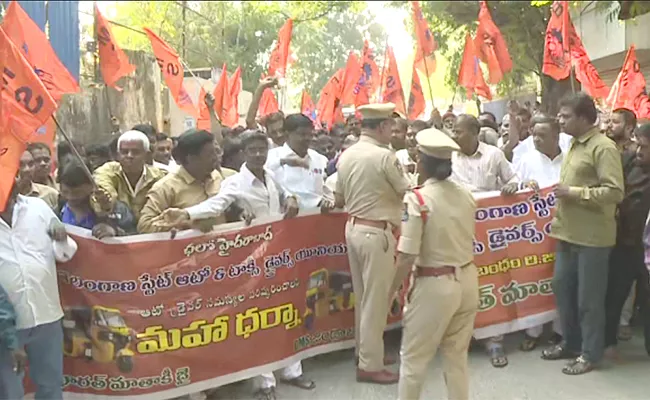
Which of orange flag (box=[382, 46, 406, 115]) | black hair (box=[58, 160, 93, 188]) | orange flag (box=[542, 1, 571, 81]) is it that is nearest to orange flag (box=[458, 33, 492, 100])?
orange flag (box=[382, 46, 406, 115])

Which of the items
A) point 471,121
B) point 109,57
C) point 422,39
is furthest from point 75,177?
point 422,39

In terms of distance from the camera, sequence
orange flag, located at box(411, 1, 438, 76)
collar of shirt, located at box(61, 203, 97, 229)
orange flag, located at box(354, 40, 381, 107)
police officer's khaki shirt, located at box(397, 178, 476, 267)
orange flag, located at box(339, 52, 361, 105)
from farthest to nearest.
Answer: orange flag, located at box(354, 40, 381, 107), orange flag, located at box(339, 52, 361, 105), orange flag, located at box(411, 1, 438, 76), collar of shirt, located at box(61, 203, 97, 229), police officer's khaki shirt, located at box(397, 178, 476, 267)

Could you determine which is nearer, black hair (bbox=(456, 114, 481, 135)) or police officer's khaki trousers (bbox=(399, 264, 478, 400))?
police officer's khaki trousers (bbox=(399, 264, 478, 400))

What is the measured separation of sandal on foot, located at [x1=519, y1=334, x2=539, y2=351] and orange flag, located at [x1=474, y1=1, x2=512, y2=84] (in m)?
5.27

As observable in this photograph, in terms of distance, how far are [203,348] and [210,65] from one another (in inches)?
1075

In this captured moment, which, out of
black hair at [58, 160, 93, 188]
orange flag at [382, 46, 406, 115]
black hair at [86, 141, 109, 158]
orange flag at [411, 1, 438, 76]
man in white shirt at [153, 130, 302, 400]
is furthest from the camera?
orange flag at [411, 1, 438, 76]

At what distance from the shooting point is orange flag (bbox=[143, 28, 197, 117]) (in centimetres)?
998

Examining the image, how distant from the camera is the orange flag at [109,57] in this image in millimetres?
9312

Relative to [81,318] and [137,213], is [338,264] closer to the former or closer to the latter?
[137,213]

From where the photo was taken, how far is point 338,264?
5738 mm

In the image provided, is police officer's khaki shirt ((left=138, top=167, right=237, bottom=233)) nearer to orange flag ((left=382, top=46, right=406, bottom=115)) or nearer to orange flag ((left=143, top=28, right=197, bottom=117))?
orange flag ((left=143, top=28, right=197, bottom=117))

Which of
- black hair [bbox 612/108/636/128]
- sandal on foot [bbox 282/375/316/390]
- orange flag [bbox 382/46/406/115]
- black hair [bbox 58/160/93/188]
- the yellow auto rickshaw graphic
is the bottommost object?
sandal on foot [bbox 282/375/316/390]

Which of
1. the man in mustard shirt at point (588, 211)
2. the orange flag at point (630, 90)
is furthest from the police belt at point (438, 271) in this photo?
the orange flag at point (630, 90)

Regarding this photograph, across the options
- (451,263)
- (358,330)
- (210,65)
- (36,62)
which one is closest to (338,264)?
(358,330)
